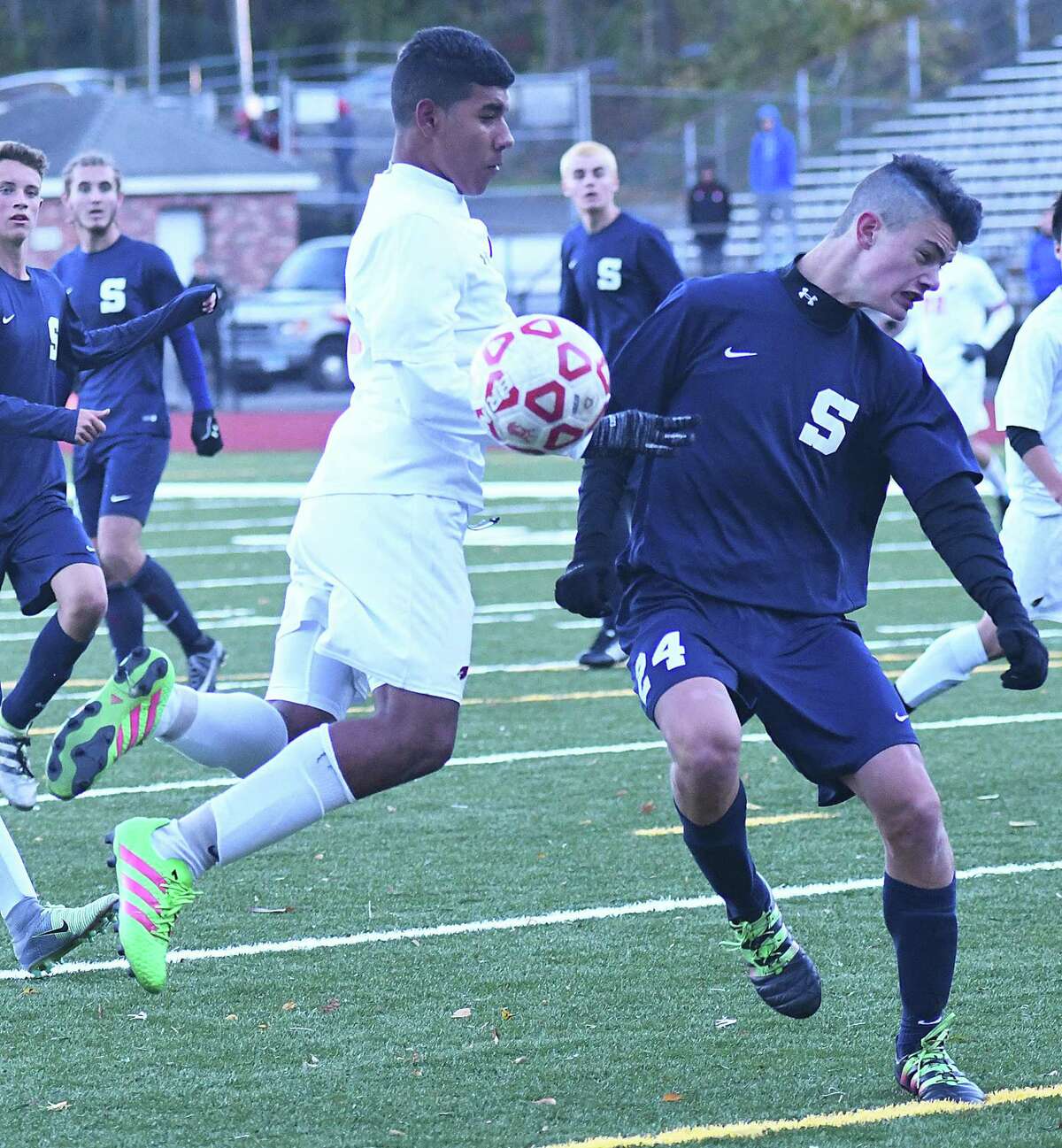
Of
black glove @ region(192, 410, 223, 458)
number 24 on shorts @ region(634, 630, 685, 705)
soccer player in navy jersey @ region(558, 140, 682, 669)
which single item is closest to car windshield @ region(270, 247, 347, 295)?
soccer player in navy jersey @ region(558, 140, 682, 669)

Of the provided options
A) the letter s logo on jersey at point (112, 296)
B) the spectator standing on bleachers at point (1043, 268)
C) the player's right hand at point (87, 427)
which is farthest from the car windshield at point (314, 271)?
the player's right hand at point (87, 427)

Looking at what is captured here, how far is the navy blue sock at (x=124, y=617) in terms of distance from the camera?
29.8 ft

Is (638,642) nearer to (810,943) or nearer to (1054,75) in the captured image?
(810,943)

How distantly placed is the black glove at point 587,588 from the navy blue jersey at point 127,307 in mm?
4994

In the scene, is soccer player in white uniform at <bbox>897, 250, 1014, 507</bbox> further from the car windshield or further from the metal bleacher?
the metal bleacher

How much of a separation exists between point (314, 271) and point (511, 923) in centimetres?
2469

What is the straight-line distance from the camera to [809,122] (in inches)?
1265

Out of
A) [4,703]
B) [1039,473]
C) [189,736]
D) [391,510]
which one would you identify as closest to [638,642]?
[391,510]

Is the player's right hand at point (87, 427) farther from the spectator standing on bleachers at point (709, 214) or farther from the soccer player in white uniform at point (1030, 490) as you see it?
the spectator standing on bleachers at point (709, 214)

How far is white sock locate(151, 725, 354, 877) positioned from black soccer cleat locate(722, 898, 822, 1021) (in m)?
0.92

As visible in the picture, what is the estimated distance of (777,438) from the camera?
4508mm

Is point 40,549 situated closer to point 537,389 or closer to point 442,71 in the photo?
point 442,71

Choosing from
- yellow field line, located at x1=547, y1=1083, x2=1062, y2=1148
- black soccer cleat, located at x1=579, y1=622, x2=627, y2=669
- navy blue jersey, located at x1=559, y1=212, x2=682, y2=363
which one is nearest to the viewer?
yellow field line, located at x1=547, y1=1083, x2=1062, y2=1148

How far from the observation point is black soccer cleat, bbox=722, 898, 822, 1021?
4.48m
